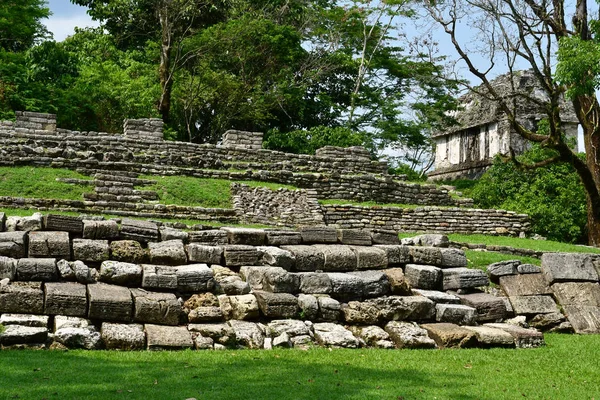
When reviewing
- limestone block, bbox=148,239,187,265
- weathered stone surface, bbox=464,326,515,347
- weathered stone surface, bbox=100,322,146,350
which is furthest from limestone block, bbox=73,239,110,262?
weathered stone surface, bbox=464,326,515,347

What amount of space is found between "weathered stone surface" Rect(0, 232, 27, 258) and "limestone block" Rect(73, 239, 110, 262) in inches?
27.3

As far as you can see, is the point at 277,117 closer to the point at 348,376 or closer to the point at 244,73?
the point at 244,73

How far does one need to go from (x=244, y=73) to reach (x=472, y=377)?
29912 mm

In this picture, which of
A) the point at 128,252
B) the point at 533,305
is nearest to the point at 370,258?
the point at 533,305

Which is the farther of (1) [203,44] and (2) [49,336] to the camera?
(1) [203,44]

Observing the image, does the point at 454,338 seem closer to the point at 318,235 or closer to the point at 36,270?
the point at 318,235

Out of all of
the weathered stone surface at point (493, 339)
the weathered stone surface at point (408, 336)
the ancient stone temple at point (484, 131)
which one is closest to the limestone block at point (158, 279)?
the weathered stone surface at point (408, 336)

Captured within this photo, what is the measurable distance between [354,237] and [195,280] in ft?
11.1

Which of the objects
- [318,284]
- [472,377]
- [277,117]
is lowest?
[472,377]

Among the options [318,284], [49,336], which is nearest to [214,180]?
[318,284]

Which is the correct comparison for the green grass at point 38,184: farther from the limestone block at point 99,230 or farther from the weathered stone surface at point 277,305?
the weathered stone surface at point 277,305

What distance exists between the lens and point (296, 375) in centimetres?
852

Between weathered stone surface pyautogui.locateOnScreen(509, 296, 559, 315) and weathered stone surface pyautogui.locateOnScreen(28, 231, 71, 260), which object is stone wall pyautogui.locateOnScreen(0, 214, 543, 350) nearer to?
weathered stone surface pyautogui.locateOnScreen(28, 231, 71, 260)

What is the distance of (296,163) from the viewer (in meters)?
27.0
